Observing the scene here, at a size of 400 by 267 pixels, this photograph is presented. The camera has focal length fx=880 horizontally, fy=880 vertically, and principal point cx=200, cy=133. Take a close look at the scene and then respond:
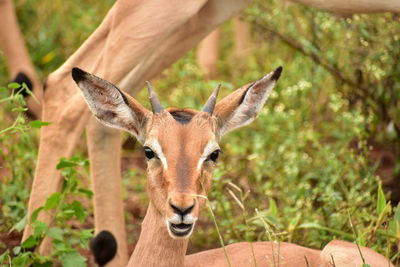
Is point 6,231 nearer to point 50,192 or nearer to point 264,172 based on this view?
point 50,192

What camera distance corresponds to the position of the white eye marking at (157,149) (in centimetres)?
437

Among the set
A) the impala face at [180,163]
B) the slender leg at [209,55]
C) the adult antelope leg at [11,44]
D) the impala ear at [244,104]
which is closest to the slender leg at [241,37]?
the slender leg at [209,55]

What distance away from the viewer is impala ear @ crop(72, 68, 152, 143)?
461 centimetres

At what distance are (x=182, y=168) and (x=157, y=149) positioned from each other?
20 cm

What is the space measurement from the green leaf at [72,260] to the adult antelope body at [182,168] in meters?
0.46

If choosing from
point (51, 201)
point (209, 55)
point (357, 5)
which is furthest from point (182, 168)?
point (209, 55)

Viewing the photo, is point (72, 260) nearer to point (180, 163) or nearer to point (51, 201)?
point (51, 201)

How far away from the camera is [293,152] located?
7086mm

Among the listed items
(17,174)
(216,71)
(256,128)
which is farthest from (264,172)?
(216,71)

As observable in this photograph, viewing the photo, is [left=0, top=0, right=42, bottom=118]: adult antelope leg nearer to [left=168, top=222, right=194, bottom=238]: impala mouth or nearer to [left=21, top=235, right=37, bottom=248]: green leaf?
[left=21, top=235, right=37, bottom=248]: green leaf

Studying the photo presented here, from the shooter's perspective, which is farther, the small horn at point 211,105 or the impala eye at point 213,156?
the small horn at point 211,105

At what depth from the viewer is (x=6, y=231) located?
5898mm

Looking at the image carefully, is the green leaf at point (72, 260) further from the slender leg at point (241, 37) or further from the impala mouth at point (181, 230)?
the slender leg at point (241, 37)

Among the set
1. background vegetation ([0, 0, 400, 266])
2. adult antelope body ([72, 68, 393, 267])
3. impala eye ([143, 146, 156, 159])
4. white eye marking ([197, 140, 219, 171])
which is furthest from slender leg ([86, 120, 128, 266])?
white eye marking ([197, 140, 219, 171])
